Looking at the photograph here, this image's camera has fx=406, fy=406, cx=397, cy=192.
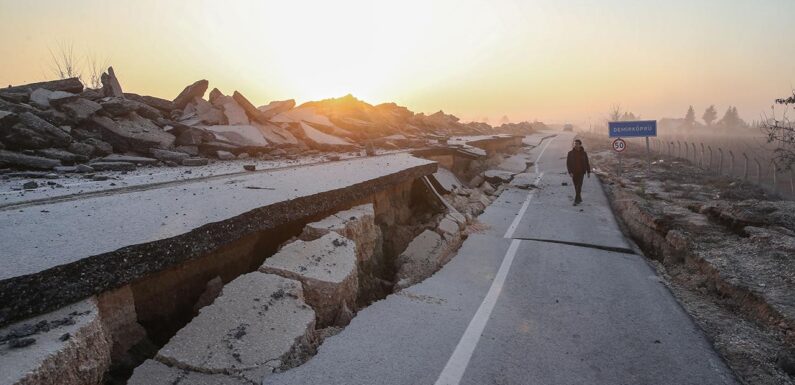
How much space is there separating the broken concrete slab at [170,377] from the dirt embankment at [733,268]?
13.3 ft

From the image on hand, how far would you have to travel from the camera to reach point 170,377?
2.61 metres

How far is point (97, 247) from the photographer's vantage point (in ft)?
9.64

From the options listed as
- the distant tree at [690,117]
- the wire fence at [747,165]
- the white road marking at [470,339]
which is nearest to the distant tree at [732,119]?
the distant tree at [690,117]

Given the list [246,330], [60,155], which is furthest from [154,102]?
[246,330]

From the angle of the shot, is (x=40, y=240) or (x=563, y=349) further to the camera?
(x=563, y=349)

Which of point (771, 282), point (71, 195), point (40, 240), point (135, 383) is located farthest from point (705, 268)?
point (71, 195)

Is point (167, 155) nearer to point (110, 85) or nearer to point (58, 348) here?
point (110, 85)

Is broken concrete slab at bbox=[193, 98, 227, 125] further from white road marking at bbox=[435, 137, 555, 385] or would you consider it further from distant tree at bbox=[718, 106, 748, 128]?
distant tree at bbox=[718, 106, 748, 128]

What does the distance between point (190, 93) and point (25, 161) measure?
6754 mm

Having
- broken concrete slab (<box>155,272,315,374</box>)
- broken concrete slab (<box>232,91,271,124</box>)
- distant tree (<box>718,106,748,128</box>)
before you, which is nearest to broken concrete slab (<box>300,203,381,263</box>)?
broken concrete slab (<box>155,272,315,374</box>)

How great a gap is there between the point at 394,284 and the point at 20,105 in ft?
28.7

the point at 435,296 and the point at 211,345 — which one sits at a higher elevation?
the point at 211,345

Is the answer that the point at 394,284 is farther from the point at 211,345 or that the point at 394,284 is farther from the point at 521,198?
the point at 521,198

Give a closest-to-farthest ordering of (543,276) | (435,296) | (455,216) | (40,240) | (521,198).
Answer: (40,240), (435,296), (543,276), (455,216), (521,198)
